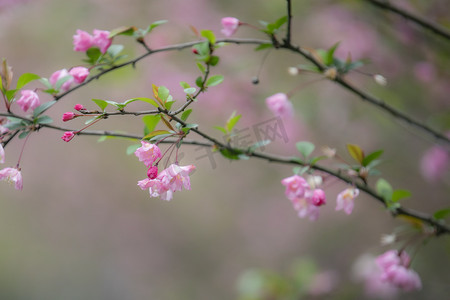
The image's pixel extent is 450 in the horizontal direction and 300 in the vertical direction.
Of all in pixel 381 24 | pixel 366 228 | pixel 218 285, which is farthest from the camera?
pixel 218 285

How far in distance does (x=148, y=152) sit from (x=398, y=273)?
72cm

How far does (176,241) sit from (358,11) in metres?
3.05

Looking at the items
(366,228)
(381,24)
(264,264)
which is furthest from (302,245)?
(381,24)

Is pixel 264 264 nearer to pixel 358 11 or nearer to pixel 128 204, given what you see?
pixel 128 204

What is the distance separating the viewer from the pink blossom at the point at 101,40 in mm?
930

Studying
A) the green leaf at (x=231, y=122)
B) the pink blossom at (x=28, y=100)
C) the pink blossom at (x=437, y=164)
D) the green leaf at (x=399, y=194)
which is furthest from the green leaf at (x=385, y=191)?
the pink blossom at (x=437, y=164)

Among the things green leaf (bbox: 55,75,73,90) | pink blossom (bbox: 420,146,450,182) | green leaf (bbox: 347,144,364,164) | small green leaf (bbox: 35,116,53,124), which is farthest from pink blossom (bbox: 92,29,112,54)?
pink blossom (bbox: 420,146,450,182)

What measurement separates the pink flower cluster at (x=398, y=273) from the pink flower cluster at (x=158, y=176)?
0.61m

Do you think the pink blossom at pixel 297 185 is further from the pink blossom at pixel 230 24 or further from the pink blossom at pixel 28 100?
the pink blossom at pixel 28 100

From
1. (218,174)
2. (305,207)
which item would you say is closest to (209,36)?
(305,207)

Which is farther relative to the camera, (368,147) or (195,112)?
(195,112)

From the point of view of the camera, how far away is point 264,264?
3709mm

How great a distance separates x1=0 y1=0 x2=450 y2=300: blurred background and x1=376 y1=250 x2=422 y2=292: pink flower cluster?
269mm

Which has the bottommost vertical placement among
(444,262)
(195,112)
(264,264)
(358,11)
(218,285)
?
(218,285)
